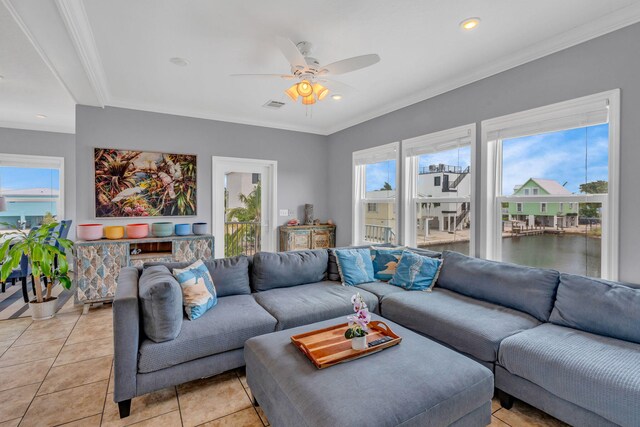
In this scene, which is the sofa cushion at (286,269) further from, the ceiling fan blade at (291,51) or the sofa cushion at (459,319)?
the ceiling fan blade at (291,51)

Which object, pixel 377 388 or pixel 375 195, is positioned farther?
pixel 375 195

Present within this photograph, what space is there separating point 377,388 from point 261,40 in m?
2.65

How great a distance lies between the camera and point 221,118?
15.7 ft

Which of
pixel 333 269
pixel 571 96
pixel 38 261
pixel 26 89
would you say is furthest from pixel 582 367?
pixel 26 89

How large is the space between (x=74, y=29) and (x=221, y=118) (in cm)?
247

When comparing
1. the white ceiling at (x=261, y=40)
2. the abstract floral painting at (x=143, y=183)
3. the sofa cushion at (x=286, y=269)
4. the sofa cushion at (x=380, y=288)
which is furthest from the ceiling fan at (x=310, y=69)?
the abstract floral painting at (x=143, y=183)

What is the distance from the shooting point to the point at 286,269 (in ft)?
10.3

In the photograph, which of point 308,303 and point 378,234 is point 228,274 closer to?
point 308,303

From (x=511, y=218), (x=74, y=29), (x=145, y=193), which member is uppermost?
(x=74, y=29)

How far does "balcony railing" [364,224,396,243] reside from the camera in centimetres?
453

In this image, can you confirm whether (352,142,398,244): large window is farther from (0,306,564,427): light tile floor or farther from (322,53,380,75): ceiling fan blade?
(0,306,564,427): light tile floor

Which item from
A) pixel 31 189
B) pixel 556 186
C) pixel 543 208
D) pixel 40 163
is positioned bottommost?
pixel 543 208

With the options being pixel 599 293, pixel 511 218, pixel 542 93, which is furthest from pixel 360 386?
pixel 542 93

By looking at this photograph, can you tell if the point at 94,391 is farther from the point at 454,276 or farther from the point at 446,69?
the point at 446,69
